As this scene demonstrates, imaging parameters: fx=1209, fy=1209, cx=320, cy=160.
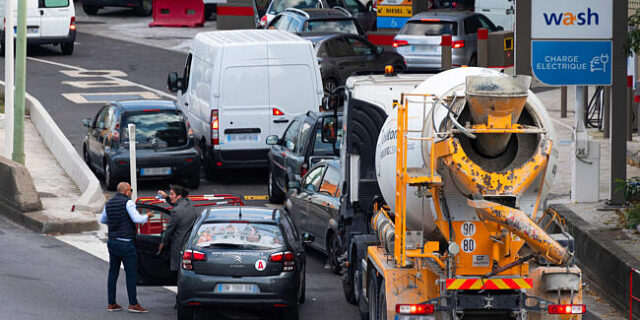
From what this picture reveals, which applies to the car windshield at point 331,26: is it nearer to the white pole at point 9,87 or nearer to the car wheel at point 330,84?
the car wheel at point 330,84

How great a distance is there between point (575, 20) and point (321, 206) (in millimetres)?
4937

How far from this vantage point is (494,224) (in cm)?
1103

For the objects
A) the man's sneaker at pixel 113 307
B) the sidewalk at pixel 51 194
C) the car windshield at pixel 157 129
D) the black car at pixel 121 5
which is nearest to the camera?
the man's sneaker at pixel 113 307

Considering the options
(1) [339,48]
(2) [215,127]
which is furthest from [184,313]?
(1) [339,48]

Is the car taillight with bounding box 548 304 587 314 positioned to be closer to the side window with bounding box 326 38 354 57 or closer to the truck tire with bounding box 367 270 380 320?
the truck tire with bounding box 367 270 380 320

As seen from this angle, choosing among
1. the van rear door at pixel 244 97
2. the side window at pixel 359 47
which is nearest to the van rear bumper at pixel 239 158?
the van rear door at pixel 244 97

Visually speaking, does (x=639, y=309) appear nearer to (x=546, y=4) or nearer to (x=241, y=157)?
(x=546, y=4)

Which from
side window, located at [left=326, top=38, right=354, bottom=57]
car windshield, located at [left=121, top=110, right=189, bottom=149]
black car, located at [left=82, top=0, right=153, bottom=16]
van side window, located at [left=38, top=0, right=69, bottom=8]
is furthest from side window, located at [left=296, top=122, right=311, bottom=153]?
black car, located at [left=82, top=0, right=153, bottom=16]

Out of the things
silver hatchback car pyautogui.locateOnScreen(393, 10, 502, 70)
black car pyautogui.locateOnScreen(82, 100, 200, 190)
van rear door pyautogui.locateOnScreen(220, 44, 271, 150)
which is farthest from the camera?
silver hatchback car pyautogui.locateOnScreen(393, 10, 502, 70)

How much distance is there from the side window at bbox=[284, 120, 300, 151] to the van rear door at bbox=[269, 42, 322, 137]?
1.42m

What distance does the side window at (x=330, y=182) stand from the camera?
54.4 feet

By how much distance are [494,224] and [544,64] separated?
7.82 m

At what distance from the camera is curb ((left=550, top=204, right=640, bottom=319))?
1435cm

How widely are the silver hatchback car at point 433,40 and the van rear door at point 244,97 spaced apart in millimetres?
10436
